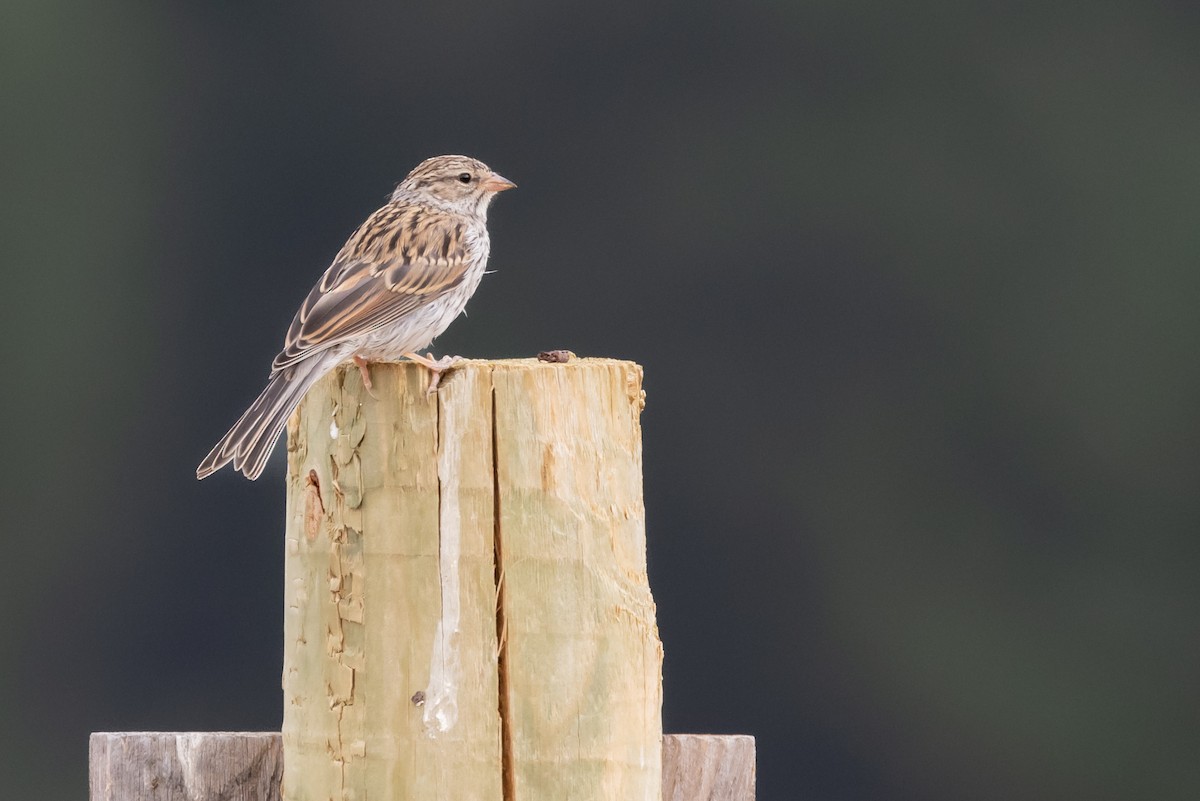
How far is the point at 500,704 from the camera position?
352cm

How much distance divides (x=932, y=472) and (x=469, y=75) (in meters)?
5.72

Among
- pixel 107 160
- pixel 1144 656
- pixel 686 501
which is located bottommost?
pixel 1144 656

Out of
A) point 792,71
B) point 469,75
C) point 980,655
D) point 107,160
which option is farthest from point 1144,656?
point 107,160

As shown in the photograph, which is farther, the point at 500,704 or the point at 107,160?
the point at 107,160

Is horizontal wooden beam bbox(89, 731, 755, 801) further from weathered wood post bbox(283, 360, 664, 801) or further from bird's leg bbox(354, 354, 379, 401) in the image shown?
bird's leg bbox(354, 354, 379, 401)

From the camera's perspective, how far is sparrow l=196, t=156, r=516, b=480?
455cm

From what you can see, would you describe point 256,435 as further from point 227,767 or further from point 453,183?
point 453,183

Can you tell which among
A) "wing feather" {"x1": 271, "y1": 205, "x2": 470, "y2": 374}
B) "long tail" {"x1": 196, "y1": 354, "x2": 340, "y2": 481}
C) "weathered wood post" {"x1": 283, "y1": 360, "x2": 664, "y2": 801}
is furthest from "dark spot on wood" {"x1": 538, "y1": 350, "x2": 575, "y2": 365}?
"wing feather" {"x1": 271, "y1": 205, "x2": 470, "y2": 374}

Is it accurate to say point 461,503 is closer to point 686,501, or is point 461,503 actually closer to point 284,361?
point 284,361

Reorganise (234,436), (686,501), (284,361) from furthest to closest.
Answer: (686,501)
(284,361)
(234,436)

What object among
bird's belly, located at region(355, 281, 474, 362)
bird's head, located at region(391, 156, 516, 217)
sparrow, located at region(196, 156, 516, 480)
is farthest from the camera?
bird's head, located at region(391, 156, 516, 217)

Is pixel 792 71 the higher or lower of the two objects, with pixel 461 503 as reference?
higher

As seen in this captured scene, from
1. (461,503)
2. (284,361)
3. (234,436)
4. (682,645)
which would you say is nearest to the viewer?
(461,503)

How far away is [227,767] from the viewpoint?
3.81 meters
